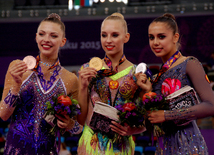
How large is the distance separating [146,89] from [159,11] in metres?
7.16

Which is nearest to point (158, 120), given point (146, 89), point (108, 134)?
point (146, 89)

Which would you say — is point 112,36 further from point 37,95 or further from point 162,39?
point 37,95

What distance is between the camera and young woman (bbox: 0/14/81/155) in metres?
2.49

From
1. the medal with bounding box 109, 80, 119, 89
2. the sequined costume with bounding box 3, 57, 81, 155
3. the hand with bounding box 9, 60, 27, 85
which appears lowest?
the sequined costume with bounding box 3, 57, 81, 155

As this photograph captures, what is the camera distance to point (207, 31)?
822 cm

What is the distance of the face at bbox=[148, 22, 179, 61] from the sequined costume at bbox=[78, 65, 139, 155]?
32cm

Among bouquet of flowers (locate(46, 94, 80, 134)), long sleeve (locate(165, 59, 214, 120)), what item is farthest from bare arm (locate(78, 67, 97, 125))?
long sleeve (locate(165, 59, 214, 120))

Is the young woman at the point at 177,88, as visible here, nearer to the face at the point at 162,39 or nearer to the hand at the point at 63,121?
the face at the point at 162,39

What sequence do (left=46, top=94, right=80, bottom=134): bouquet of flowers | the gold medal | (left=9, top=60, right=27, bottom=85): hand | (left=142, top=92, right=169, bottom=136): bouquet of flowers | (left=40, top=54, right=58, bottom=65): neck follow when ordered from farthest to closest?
(left=40, top=54, right=58, bottom=65): neck, the gold medal, (left=9, top=60, right=27, bottom=85): hand, (left=46, top=94, right=80, bottom=134): bouquet of flowers, (left=142, top=92, right=169, bottom=136): bouquet of flowers

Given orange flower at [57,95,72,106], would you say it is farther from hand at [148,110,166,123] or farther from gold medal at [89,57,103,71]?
hand at [148,110,166,123]

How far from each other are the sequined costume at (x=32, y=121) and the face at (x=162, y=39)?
0.92 metres

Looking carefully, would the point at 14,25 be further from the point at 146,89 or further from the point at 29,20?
the point at 146,89

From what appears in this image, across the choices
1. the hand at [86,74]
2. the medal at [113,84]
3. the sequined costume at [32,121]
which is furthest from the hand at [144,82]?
the sequined costume at [32,121]

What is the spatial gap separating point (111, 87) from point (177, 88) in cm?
59
